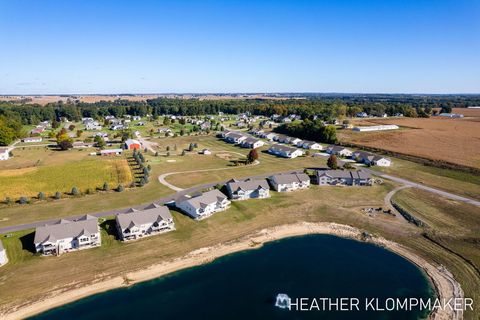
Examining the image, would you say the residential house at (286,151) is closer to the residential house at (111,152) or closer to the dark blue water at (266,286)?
the residential house at (111,152)

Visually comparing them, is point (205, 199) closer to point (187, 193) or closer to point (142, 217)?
point (187, 193)

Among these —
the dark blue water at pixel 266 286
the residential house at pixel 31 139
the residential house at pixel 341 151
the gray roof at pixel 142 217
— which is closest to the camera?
the dark blue water at pixel 266 286

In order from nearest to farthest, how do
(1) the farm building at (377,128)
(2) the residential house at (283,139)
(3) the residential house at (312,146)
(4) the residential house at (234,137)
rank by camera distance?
(3) the residential house at (312,146) → (2) the residential house at (283,139) → (4) the residential house at (234,137) → (1) the farm building at (377,128)

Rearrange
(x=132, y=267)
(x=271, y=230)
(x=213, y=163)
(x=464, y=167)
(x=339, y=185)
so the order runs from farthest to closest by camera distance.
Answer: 1. (x=213, y=163)
2. (x=464, y=167)
3. (x=339, y=185)
4. (x=271, y=230)
5. (x=132, y=267)

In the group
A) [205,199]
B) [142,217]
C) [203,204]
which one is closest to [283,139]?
[205,199]

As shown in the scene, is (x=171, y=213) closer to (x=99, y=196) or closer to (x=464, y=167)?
(x=99, y=196)

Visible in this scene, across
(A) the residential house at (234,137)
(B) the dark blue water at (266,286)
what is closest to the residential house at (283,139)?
(A) the residential house at (234,137)

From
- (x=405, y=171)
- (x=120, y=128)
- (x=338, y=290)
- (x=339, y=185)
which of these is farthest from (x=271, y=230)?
(x=120, y=128)
